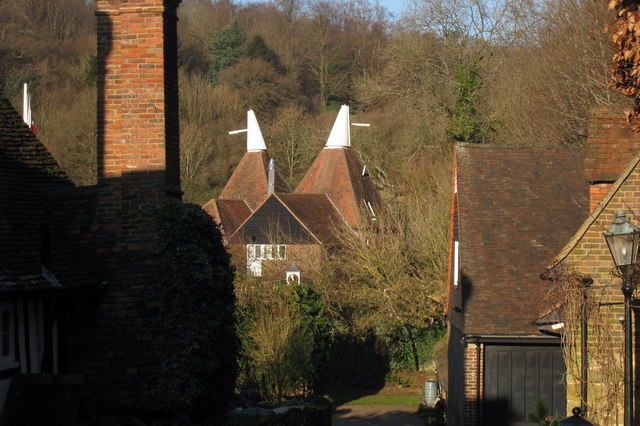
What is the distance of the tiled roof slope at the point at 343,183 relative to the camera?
38.5 metres

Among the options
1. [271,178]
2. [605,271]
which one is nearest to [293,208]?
[271,178]

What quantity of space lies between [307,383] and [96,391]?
40.4 ft

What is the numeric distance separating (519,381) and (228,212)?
85.8 ft

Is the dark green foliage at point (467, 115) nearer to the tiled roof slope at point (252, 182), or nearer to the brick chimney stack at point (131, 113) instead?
the tiled roof slope at point (252, 182)

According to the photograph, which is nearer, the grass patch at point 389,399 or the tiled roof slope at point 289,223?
the grass patch at point 389,399

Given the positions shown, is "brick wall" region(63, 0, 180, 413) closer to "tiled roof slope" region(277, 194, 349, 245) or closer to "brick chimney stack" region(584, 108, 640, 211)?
"brick chimney stack" region(584, 108, 640, 211)

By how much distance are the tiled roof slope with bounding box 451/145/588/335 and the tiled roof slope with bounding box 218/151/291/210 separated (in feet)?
85.0

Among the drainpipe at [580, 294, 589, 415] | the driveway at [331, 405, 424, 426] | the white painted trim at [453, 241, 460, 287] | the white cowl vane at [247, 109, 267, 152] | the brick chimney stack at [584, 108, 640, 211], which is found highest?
the white cowl vane at [247, 109, 267, 152]

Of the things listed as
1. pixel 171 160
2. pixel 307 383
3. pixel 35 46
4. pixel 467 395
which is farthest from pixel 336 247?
pixel 35 46

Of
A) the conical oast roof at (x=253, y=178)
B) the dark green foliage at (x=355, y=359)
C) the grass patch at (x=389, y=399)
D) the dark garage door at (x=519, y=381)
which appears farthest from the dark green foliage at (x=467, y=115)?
the dark garage door at (x=519, y=381)

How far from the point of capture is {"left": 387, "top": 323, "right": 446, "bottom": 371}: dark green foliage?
29.1 metres

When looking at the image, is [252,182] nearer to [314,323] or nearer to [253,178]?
[253,178]

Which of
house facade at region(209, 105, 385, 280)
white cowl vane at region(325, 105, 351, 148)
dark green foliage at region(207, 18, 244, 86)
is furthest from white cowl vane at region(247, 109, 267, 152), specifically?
dark green foliage at region(207, 18, 244, 86)

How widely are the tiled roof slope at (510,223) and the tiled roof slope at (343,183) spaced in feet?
67.3
